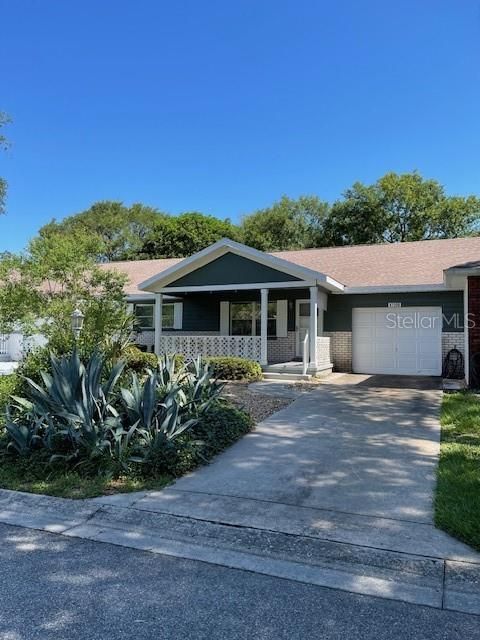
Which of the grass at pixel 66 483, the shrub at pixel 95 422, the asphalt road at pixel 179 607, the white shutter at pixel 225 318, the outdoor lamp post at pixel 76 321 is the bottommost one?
the asphalt road at pixel 179 607

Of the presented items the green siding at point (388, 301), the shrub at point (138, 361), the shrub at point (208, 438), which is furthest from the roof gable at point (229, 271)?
the shrub at point (208, 438)

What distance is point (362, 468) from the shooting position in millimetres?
5602

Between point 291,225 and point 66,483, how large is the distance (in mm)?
35739

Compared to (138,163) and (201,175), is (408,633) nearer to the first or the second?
(138,163)

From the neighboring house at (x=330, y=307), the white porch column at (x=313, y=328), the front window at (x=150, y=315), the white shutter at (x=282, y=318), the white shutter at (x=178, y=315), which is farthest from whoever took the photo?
the front window at (x=150, y=315)

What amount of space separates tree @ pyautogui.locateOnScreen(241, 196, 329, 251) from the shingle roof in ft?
55.7

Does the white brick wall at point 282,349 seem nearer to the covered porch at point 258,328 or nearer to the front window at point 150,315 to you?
the covered porch at point 258,328

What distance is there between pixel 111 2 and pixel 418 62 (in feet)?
27.4

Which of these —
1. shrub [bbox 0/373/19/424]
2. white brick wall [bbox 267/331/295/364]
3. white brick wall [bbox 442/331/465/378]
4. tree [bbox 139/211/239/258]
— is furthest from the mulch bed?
tree [bbox 139/211/239/258]

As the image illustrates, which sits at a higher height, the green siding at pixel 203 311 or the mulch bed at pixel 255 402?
the green siding at pixel 203 311

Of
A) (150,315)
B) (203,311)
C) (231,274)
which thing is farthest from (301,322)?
(150,315)

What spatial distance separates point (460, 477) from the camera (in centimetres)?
508

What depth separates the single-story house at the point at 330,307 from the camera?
15.2m

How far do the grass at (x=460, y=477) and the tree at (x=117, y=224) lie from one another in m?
37.8
